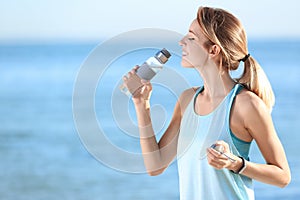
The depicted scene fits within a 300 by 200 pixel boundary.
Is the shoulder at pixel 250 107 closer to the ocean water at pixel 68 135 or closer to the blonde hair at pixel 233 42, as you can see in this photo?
the blonde hair at pixel 233 42

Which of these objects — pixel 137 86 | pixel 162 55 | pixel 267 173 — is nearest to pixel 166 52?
pixel 162 55

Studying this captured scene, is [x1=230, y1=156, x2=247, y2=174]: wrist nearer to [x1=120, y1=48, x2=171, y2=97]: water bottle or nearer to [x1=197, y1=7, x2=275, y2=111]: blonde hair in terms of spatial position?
[x1=197, y1=7, x2=275, y2=111]: blonde hair

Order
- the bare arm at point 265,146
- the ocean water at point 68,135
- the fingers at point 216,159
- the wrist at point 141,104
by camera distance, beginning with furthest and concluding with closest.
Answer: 1. the ocean water at point 68,135
2. the wrist at point 141,104
3. the bare arm at point 265,146
4. the fingers at point 216,159

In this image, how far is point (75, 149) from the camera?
8.18m

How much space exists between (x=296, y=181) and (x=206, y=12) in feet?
16.6

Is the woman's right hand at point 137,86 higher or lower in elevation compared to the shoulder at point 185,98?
higher

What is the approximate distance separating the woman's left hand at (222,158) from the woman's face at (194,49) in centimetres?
25

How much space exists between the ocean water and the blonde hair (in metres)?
0.13

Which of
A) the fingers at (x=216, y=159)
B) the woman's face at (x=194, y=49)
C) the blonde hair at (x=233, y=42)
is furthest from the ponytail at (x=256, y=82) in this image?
the fingers at (x=216, y=159)

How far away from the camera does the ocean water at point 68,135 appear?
6.39 metres

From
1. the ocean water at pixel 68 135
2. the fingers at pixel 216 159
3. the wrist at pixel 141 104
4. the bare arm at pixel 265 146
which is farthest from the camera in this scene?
the ocean water at pixel 68 135

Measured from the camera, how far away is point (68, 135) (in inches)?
352

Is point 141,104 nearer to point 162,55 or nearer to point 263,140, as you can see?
point 162,55

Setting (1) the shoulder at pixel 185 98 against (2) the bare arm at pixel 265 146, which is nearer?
(2) the bare arm at pixel 265 146
